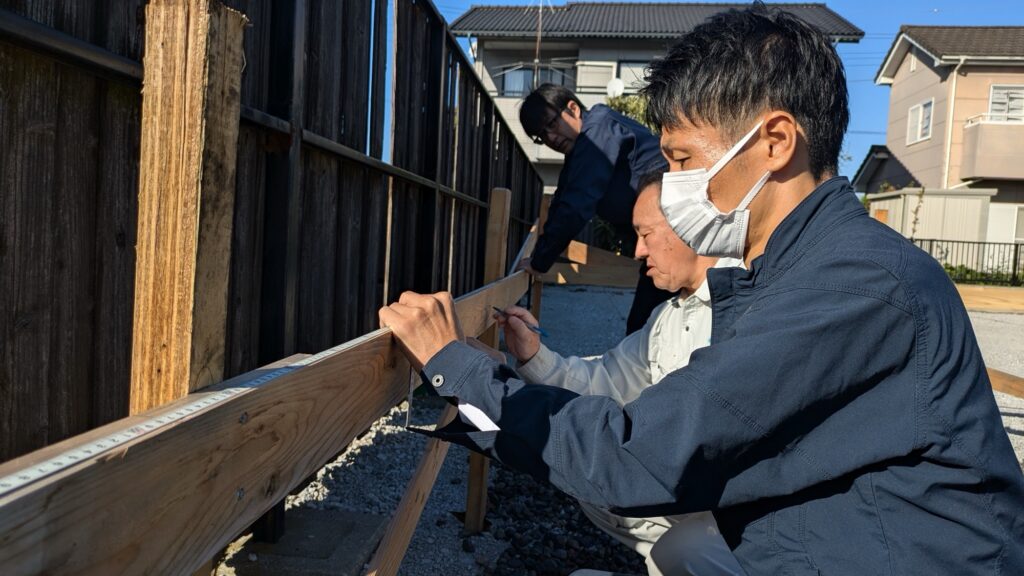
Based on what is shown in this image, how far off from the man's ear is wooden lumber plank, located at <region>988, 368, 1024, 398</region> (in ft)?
11.1

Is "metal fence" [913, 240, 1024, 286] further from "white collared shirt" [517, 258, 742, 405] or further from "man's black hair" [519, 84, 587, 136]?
"white collared shirt" [517, 258, 742, 405]

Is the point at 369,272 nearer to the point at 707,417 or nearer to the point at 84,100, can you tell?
the point at 84,100

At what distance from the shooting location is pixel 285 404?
3.67ft

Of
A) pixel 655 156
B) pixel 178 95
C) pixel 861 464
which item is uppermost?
pixel 655 156

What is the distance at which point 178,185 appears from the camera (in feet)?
3.15

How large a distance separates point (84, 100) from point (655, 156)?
3.41 m

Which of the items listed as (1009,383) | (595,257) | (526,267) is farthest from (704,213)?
(595,257)

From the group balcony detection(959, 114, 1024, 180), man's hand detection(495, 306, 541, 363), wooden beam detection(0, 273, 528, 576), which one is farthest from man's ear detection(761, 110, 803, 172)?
balcony detection(959, 114, 1024, 180)

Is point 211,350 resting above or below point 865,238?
below

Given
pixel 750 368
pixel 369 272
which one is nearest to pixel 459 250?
pixel 369 272

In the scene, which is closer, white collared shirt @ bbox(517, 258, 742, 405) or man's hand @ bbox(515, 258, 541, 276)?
white collared shirt @ bbox(517, 258, 742, 405)

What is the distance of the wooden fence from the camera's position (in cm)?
105

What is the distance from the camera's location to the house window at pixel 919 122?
25.0 m

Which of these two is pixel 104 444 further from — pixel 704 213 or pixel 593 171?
pixel 593 171
